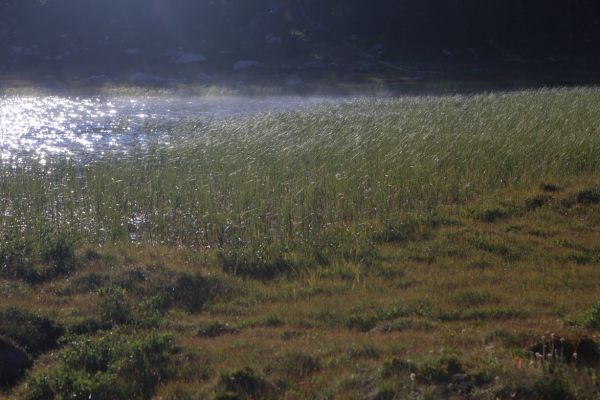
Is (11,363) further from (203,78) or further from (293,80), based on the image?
(293,80)

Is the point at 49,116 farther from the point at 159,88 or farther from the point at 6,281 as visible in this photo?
the point at 6,281

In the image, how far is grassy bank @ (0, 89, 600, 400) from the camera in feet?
17.4

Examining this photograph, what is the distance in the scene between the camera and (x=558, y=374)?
4.77 meters

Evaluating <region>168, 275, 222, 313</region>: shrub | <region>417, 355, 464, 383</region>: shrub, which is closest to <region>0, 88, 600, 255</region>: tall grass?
<region>168, 275, 222, 313</region>: shrub

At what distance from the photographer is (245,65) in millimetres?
33531

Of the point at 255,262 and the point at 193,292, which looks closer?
the point at 193,292

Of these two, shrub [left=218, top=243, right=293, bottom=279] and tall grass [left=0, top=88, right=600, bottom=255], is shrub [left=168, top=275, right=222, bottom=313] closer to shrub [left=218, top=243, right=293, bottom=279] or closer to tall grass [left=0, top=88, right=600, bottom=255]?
shrub [left=218, top=243, right=293, bottom=279]

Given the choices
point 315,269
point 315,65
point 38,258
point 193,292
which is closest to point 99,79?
point 315,65

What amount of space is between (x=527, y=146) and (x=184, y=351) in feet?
27.6

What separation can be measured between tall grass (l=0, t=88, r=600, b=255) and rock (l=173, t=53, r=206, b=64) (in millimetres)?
18444

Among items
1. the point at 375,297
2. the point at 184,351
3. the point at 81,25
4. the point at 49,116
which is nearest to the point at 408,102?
the point at 49,116

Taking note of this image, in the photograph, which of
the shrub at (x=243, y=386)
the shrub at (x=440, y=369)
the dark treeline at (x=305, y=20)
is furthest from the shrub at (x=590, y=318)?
the dark treeline at (x=305, y=20)

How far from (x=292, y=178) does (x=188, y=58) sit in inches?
964

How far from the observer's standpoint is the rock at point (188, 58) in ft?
113
